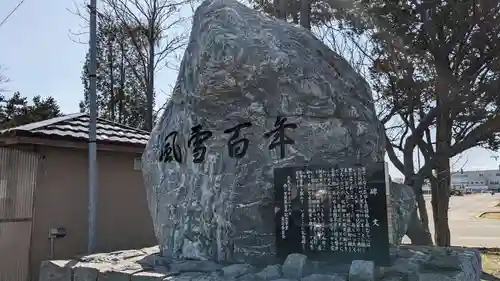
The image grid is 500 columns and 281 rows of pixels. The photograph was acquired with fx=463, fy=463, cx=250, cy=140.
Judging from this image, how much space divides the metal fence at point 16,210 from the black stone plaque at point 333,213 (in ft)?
13.7

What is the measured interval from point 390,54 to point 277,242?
6.72 metres

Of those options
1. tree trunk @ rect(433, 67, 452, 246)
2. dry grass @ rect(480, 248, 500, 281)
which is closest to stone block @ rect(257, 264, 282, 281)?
dry grass @ rect(480, 248, 500, 281)

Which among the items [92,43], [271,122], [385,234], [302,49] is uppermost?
[92,43]

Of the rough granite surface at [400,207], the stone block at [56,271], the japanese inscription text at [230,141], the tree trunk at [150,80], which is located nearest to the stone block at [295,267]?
the japanese inscription text at [230,141]

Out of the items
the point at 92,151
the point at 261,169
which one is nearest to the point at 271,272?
the point at 261,169

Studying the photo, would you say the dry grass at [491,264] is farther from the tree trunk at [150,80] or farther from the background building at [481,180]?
the background building at [481,180]

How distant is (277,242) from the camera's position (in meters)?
4.30

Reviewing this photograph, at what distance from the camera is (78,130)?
7.45 meters

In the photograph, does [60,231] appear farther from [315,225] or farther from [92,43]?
[315,225]

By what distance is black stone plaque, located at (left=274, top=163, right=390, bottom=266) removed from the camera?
150 inches

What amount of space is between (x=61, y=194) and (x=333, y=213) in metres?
4.73

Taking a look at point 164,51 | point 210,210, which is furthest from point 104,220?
point 164,51

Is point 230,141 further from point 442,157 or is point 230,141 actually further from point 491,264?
point 491,264

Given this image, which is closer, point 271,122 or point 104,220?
point 271,122
